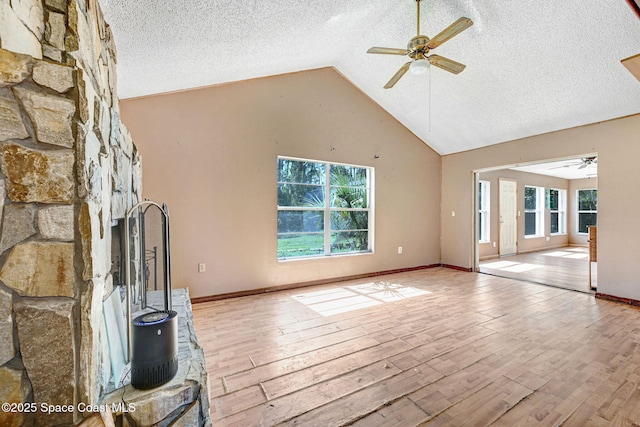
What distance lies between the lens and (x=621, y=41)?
9.25 ft

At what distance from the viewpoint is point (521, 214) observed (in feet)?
25.3

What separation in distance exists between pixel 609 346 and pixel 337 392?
8.15 ft

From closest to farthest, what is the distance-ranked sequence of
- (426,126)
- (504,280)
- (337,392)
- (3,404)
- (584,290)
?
(3,404), (337,392), (584,290), (504,280), (426,126)

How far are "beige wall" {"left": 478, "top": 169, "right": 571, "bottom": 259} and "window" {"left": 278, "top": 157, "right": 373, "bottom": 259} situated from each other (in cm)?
350

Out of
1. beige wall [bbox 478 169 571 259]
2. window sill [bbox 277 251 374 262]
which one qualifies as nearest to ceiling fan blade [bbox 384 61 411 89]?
window sill [bbox 277 251 374 262]

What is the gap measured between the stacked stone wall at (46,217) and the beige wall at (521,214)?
23.7 feet

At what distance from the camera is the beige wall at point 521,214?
6.94 meters

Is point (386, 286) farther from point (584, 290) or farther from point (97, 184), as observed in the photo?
point (97, 184)

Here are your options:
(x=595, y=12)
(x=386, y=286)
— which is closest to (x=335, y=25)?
(x=595, y=12)

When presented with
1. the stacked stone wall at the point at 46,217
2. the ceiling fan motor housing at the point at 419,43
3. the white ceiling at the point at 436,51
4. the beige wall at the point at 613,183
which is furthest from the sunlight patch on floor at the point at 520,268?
the stacked stone wall at the point at 46,217

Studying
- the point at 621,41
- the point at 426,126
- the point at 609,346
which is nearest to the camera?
the point at 609,346

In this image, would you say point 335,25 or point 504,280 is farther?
point 504,280

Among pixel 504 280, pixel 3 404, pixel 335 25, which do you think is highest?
pixel 335 25

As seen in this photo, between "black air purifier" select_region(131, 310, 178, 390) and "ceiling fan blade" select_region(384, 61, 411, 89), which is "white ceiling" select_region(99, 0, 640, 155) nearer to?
"ceiling fan blade" select_region(384, 61, 411, 89)
